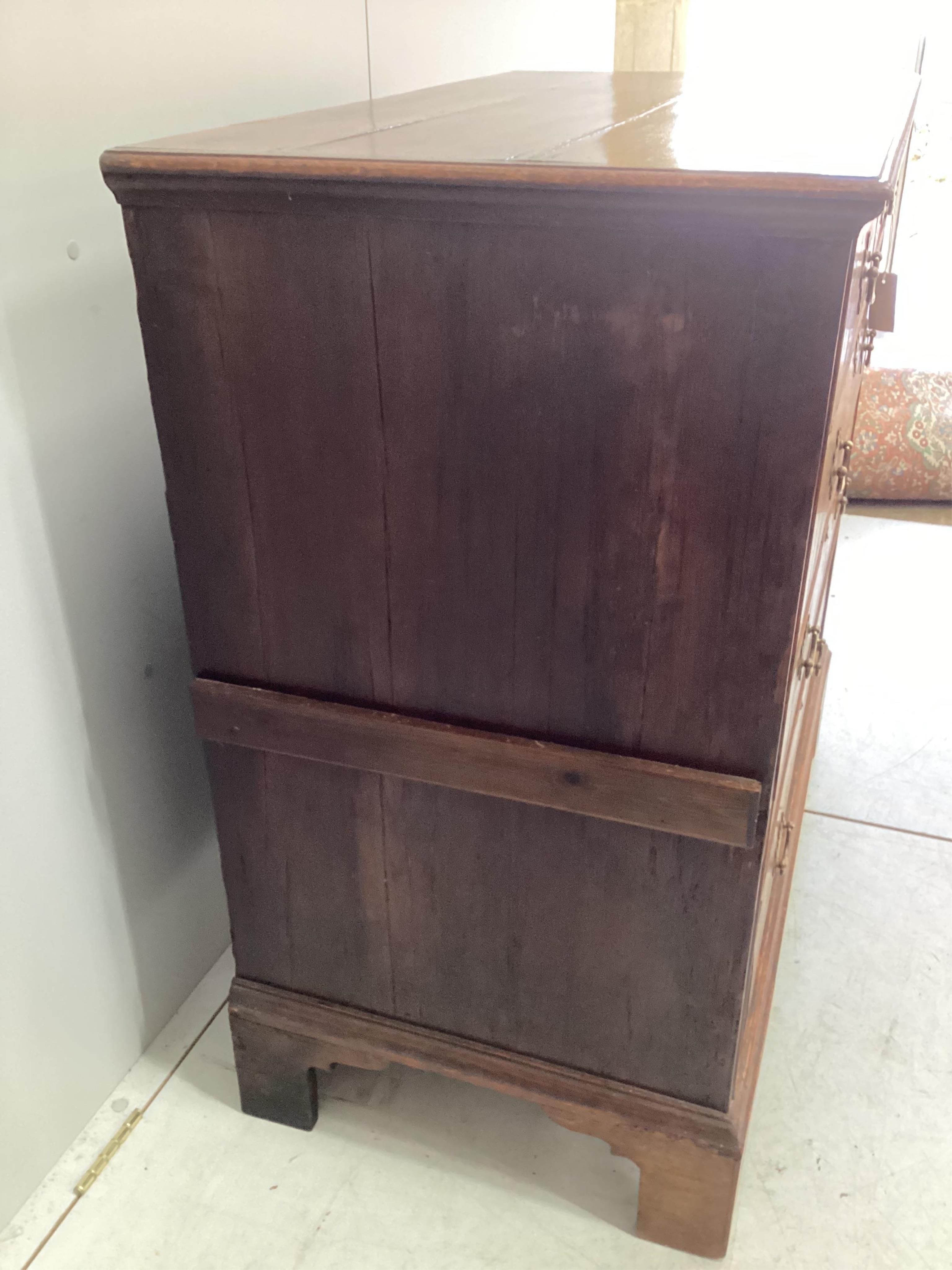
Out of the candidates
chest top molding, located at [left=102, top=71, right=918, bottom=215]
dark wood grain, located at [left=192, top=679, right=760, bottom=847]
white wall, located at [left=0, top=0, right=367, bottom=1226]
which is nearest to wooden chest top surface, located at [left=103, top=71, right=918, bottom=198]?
chest top molding, located at [left=102, top=71, right=918, bottom=215]

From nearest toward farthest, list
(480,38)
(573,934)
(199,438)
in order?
(199,438), (573,934), (480,38)

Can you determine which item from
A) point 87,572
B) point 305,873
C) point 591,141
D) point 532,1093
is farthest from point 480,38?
point 532,1093

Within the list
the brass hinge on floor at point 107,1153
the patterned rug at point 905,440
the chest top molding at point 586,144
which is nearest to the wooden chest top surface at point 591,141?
the chest top molding at point 586,144

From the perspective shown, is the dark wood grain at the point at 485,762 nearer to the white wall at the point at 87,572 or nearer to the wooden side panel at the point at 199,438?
the wooden side panel at the point at 199,438

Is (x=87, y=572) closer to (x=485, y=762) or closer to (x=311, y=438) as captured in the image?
(x=311, y=438)

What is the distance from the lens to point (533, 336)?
0.90m

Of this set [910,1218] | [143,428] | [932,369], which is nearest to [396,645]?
[143,428]

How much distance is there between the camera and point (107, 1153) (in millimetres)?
1379

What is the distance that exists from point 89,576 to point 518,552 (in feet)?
1.85

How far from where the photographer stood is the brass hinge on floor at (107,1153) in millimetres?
1336

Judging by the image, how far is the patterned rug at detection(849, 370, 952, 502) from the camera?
3.23 m

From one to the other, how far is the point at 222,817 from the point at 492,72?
5.56 feet

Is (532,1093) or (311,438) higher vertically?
(311,438)

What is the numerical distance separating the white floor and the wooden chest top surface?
1.16 metres
